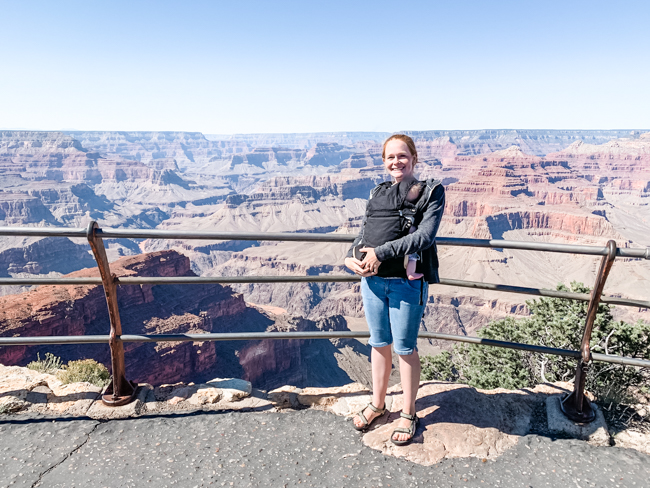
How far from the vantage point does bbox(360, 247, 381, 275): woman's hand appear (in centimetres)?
240

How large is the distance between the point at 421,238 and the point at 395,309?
1.74 ft

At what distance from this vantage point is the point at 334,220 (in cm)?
16100

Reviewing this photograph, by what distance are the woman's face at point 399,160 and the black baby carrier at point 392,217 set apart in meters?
0.07

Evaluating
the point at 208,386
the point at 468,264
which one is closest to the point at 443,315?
the point at 468,264

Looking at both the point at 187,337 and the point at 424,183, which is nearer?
the point at 424,183

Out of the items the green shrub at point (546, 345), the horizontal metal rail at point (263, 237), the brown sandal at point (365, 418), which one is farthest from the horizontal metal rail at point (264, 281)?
the green shrub at point (546, 345)

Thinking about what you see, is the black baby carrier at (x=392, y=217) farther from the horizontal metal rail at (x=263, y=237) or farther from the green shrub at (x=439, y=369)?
the green shrub at (x=439, y=369)

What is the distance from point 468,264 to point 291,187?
99.6 m

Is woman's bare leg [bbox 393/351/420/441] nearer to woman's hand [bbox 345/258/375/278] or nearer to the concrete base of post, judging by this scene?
woman's hand [bbox 345/258/375/278]

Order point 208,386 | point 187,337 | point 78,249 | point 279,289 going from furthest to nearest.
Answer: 1. point 78,249
2. point 279,289
3. point 208,386
4. point 187,337

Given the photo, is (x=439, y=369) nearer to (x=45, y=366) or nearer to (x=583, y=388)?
(x=583, y=388)

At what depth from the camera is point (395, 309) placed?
2562 millimetres

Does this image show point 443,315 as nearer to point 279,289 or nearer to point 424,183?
point 279,289

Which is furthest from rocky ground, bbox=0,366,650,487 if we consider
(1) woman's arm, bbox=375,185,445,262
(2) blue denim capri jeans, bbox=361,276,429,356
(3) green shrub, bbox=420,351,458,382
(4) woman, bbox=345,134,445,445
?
(3) green shrub, bbox=420,351,458,382
